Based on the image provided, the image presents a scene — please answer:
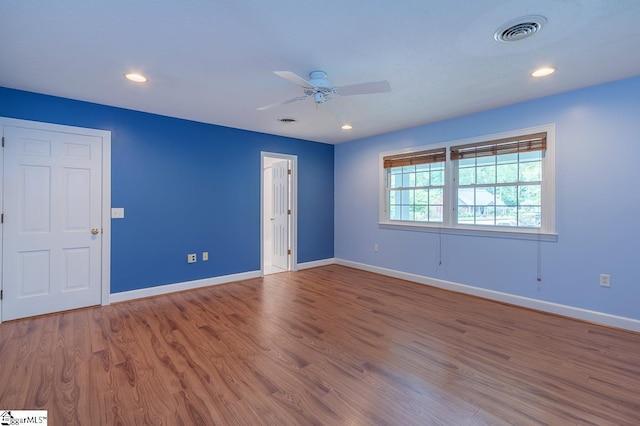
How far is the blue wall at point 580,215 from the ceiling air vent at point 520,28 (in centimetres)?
170

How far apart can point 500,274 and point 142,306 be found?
4.53 m

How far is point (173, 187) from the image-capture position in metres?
4.23

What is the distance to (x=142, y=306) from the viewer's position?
367 centimetres

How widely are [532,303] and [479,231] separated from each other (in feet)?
3.37

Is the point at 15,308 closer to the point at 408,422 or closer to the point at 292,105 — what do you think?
the point at 292,105

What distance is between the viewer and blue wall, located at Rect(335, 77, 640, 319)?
9.71 ft

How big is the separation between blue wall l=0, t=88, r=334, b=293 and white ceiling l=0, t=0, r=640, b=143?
29cm

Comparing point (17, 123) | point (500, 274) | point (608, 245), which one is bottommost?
point (500, 274)

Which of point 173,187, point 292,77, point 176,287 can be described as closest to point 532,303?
point 292,77

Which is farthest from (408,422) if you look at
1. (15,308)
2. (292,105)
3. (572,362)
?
(15,308)

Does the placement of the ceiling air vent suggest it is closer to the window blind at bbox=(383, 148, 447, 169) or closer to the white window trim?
the white window trim

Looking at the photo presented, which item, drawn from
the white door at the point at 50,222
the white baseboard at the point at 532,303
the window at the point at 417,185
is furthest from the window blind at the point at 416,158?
the white door at the point at 50,222

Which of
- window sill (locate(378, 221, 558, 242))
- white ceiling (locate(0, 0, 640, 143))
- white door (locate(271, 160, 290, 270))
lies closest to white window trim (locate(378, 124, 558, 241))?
window sill (locate(378, 221, 558, 242))

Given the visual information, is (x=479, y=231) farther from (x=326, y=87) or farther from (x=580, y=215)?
(x=326, y=87)
